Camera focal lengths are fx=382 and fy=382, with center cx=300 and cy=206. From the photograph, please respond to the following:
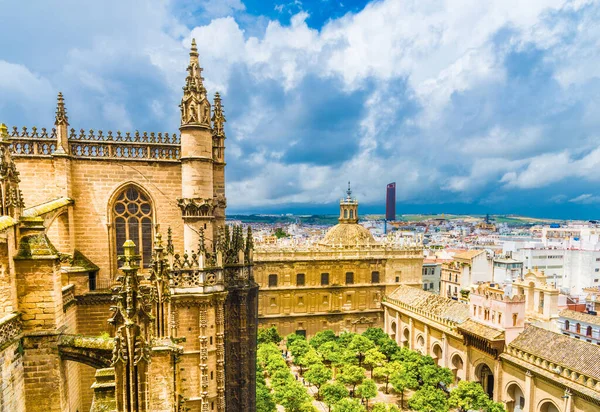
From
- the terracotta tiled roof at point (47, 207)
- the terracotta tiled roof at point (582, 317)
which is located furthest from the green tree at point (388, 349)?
the terracotta tiled roof at point (47, 207)

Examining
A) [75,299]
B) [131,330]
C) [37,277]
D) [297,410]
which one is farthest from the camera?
[297,410]

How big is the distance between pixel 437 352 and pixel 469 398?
10354 millimetres

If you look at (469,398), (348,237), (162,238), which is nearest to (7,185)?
(162,238)

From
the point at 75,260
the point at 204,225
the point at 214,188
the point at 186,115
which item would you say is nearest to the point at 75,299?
the point at 75,260

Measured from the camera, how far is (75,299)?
1559 centimetres

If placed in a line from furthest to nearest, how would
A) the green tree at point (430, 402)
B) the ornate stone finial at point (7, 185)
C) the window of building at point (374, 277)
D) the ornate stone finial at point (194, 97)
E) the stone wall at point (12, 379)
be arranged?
the window of building at point (374, 277)
the green tree at point (430, 402)
the ornate stone finial at point (194, 97)
the ornate stone finial at point (7, 185)
the stone wall at point (12, 379)

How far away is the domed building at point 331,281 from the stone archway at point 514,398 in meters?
20.2

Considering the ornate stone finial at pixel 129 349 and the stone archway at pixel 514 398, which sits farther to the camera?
the stone archway at pixel 514 398

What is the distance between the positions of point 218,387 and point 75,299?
6.88 meters

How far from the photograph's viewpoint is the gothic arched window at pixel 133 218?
56.3 ft

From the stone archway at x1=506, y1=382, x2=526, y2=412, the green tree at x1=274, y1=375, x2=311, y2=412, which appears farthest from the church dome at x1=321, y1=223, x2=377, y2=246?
the green tree at x1=274, y1=375, x2=311, y2=412

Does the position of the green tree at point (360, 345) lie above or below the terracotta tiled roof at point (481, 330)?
below

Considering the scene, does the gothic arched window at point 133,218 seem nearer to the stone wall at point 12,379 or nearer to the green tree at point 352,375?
the stone wall at point 12,379

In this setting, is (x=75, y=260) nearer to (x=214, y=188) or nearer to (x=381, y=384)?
(x=214, y=188)
